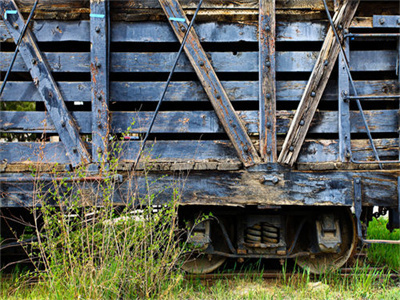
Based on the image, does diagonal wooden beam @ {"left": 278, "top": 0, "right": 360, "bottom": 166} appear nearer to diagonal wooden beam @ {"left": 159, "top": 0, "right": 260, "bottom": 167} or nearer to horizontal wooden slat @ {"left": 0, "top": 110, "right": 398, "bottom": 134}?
horizontal wooden slat @ {"left": 0, "top": 110, "right": 398, "bottom": 134}

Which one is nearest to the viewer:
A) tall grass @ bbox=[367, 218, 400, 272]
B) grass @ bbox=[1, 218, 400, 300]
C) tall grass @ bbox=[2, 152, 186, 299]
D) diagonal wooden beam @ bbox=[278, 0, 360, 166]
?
tall grass @ bbox=[2, 152, 186, 299]

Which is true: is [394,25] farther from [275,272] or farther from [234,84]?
[275,272]

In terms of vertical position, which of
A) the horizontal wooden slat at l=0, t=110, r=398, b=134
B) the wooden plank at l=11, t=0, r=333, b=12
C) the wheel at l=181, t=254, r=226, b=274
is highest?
the wooden plank at l=11, t=0, r=333, b=12

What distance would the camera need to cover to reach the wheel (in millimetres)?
4551

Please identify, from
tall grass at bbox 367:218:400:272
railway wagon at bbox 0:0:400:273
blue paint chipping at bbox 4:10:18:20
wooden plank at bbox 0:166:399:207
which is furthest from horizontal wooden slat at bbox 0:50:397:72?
tall grass at bbox 367:218:400:272

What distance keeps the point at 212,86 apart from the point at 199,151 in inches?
28.9

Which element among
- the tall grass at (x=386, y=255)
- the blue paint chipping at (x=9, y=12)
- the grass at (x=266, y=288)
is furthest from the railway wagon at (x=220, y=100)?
the tall grass at (x=386, y=255)

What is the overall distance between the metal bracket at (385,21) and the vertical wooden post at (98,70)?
9.83ft

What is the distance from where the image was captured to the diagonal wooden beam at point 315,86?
4.12 m

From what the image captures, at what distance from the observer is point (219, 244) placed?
4.79m

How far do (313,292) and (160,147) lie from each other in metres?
2.24

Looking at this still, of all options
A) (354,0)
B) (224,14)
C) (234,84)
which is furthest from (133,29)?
(354,0)

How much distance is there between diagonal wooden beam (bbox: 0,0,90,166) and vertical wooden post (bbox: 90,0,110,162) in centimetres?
20

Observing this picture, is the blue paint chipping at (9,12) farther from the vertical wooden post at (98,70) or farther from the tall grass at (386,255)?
the tall grass at (386,255)
